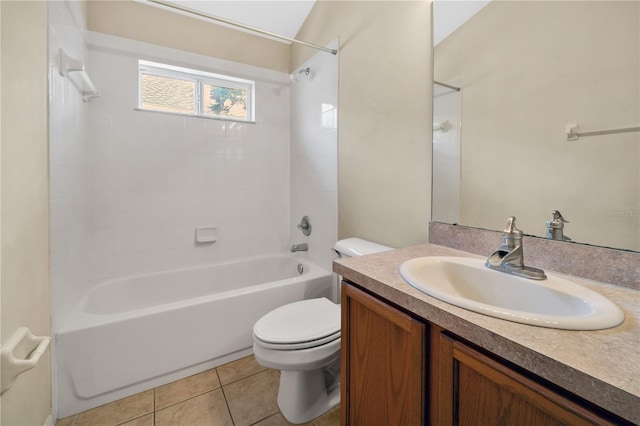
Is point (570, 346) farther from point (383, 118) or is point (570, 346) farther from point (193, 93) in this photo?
point (193, 93)

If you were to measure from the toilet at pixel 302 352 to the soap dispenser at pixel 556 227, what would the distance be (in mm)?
753

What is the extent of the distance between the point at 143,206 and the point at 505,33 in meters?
2.45

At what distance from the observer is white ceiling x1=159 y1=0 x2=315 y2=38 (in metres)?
2.14

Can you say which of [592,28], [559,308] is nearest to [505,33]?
[592,28]

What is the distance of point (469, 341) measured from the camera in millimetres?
576

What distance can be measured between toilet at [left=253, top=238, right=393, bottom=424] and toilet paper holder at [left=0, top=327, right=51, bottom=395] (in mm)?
747

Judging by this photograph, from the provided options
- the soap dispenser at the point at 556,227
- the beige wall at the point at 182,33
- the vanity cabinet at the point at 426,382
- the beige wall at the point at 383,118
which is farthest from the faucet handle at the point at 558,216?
the beige wall at the point at 182,33

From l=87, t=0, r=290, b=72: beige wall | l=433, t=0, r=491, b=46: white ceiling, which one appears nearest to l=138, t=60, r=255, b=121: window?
l=87, t=0, r=290, b=72: beige wall

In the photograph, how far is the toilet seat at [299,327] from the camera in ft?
4.01

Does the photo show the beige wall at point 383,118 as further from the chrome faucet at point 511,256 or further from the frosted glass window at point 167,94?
the frosted glass window at point 167,94

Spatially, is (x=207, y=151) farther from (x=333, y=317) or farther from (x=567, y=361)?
Answer: (x=567, y=361)

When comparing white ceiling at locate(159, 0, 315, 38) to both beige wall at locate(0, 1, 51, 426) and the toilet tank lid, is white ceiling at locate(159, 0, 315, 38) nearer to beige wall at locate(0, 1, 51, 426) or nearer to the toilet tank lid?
beige wall at locate(0, 1, 51, 426)

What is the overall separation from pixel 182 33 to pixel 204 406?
2618 millimetres


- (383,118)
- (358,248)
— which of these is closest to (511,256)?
(358,248)
